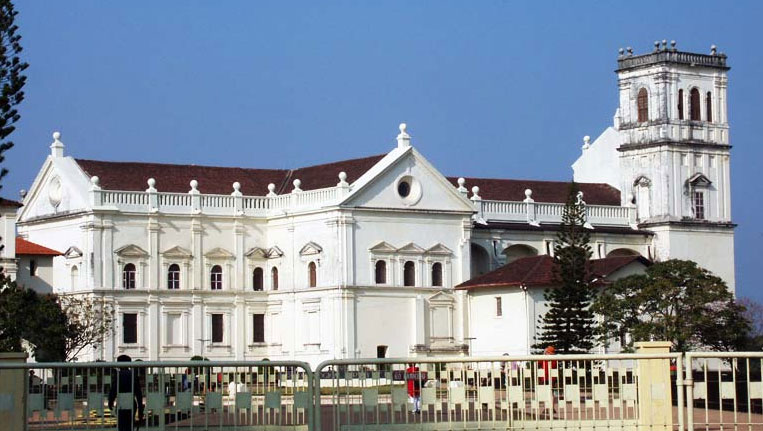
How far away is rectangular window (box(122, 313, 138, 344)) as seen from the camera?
73375 mm

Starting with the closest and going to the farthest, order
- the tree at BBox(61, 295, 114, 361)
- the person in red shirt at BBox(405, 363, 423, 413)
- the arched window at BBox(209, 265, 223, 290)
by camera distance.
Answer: the person in red shirt at BBox(405, 363, 423, 413)
the tree at BBox(61, 295, 114, 361)
the arched window at BBox(209, 265, 223, 290)

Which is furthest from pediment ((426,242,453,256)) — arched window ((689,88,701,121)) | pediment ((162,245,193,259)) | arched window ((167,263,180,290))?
arched window ((689,88,701,121))

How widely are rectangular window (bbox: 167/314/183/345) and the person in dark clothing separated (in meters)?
53.2

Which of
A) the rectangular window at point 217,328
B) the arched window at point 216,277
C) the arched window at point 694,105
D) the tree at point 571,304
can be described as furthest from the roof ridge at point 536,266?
the arched window at point 694,105

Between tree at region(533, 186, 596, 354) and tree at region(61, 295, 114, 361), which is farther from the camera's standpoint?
tree at region(61, 295, 114, 361)

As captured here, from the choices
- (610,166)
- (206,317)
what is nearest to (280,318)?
(206,317)

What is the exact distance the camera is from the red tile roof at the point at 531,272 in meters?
72.4

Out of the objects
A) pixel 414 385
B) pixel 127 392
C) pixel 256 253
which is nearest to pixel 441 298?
pixel 256 253

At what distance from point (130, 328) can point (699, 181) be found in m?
29.0

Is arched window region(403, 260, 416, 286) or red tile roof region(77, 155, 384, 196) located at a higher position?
red tile roof region(77, 155, 384, 196)

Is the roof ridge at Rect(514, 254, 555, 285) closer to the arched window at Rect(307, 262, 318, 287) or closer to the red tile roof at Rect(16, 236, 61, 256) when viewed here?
the arched window at Rect(307, 262, 318, 287)

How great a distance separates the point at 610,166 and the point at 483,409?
70.0m

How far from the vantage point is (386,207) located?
250ft

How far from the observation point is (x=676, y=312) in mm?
64500
